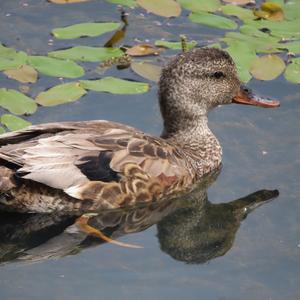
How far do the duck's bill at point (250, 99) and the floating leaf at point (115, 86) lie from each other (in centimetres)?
83

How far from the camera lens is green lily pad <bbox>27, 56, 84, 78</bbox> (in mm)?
9297

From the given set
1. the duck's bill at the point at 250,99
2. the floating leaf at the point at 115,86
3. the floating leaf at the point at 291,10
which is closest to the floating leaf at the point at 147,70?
the floating leaf at the point at 115,86

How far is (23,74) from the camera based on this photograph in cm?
930

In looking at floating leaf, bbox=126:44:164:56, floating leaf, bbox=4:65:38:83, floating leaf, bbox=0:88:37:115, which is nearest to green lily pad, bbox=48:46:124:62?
floating leaf, bbox=126:44:164:56

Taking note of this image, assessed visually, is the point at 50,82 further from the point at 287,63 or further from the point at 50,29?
the point at 287,63

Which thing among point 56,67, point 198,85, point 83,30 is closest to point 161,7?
point 83,30

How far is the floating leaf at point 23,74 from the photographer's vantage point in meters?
9.22

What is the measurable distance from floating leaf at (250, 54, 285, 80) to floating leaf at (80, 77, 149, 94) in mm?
1018

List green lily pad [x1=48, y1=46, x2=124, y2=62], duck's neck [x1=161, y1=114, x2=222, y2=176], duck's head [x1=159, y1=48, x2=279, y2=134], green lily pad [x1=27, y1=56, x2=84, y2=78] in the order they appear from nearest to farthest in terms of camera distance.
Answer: duck's head [x1=159, y1=48, x2=279, y2=134] → duck's neck [x1=161, y1=114, x2=222, y2=176] → green lily pad [x1=27, y1=56, x2=84, y2=78] → green lily pad [x1=48, y1=46, x2=124, y2=62]

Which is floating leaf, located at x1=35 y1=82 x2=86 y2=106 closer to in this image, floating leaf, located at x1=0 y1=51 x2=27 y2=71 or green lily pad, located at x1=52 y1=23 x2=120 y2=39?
floating leaf, located at x1=0 y1=51 x2=27 y2=71

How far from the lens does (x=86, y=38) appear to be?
10.2 meters

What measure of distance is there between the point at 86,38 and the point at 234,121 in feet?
5.97

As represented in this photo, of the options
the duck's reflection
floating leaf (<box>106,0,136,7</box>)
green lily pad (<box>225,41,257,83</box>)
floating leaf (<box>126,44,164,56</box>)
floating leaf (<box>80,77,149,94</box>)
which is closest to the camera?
the duck's reflection

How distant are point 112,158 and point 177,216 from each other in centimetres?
71
